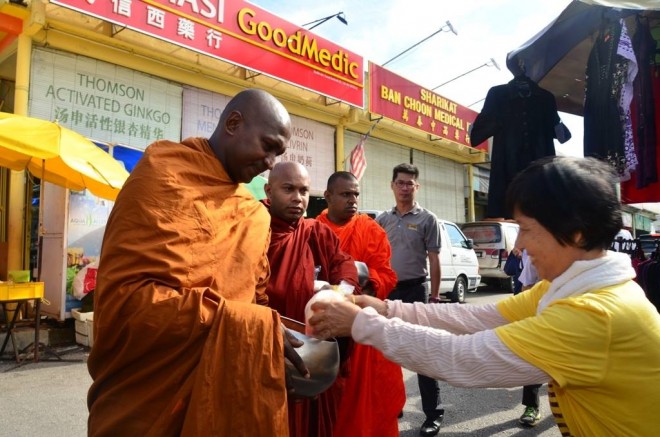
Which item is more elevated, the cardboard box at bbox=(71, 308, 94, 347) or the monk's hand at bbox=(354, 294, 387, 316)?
the monk's hand at bbox=(354, 294, 387, 316)

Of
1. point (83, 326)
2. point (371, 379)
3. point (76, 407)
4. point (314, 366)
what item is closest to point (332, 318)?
point (314, 366)

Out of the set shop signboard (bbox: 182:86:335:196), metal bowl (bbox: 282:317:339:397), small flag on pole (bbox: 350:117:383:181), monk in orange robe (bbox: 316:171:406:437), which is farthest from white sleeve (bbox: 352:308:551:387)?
small flag on pole (bbox: 350:117:383:181)

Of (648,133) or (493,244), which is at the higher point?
(648,133)

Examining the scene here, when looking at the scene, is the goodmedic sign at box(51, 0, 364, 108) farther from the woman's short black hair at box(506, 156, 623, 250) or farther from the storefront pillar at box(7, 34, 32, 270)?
the woman's short black hair at box(506, 156, 623, 250)

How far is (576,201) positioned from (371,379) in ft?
6.16

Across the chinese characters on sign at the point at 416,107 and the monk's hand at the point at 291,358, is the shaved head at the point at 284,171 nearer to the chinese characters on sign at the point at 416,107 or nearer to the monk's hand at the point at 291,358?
the monk's hand at the point at 291,358

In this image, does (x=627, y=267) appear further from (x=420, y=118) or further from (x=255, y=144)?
(x=420, y=118)

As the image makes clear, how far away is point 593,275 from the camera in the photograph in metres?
1.33

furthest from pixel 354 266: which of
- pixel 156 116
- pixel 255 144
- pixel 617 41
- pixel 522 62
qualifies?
pixel 156 116

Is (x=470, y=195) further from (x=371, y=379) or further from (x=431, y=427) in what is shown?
(x=371, y=379)

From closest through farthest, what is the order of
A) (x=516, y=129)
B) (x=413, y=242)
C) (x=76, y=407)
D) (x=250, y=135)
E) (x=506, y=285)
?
1. (x=250, y=135)
2. (x=516, y=129)
3. (x=76, y=407)
4. (x=413, y=242)
5. (x=506, y=285)

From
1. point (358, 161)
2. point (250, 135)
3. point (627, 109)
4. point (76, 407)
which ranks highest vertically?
point (358, 161)

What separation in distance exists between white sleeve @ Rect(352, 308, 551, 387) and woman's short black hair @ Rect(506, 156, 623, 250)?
0.37 meters

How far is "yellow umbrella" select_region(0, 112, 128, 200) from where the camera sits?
4.50 metres
